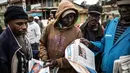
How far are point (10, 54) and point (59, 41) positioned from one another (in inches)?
32.8

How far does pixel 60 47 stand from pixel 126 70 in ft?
4.78

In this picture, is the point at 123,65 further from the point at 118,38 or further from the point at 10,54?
the point at 10,54

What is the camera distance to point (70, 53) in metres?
3.85

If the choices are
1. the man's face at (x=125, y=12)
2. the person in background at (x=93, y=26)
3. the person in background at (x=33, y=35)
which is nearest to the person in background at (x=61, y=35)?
the man's face at (x=125, y=12)

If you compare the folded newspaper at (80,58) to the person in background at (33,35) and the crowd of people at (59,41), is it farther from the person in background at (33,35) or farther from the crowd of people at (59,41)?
the person in background at (33,35)

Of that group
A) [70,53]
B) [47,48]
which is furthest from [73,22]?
[70,53]

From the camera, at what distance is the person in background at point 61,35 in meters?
4.47

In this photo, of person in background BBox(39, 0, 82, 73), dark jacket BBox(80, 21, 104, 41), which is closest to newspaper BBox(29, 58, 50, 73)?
person in background BBox(39, 0, 82, 73)

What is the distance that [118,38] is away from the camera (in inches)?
145

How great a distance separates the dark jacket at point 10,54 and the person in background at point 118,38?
1.02 metres

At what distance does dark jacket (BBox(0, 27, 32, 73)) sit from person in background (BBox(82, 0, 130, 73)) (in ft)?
3.33

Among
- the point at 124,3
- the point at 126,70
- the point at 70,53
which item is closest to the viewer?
the point at 126,70

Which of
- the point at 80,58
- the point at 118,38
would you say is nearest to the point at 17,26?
the point at 80,58

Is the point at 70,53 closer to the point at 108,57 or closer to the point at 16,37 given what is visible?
the point at 108,57
